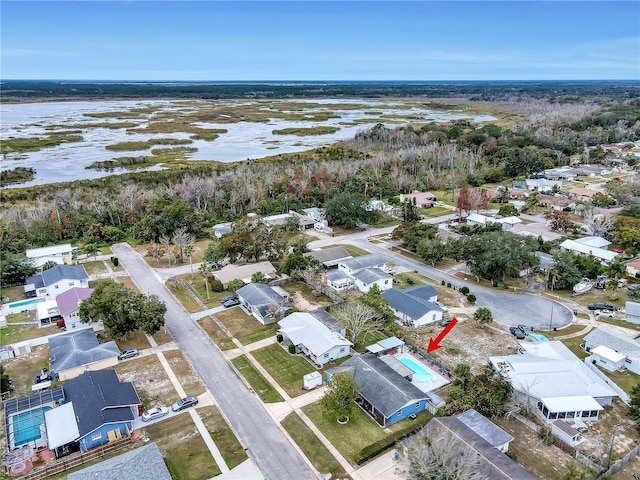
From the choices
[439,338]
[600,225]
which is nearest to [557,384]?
[439,338]

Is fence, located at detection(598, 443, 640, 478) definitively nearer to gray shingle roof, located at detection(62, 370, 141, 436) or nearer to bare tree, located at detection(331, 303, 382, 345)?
bare tree, located at detection(331, 303, 382, 345)

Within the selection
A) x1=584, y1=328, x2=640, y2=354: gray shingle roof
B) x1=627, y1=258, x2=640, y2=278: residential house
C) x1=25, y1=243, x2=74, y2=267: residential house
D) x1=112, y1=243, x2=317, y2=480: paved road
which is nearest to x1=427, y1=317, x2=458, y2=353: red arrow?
x1=584, y1=328, x2=640, y2=354: gray shingle roof

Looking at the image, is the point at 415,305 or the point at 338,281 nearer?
the point at 415,305

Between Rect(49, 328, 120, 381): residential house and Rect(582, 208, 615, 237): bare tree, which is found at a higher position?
Rect(582, 208, 615, 237): bare tree

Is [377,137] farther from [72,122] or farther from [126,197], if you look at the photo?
[72,122]

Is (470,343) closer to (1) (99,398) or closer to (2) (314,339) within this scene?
(2) (314,339)

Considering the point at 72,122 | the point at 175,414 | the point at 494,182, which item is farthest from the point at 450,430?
the point at 72,122
